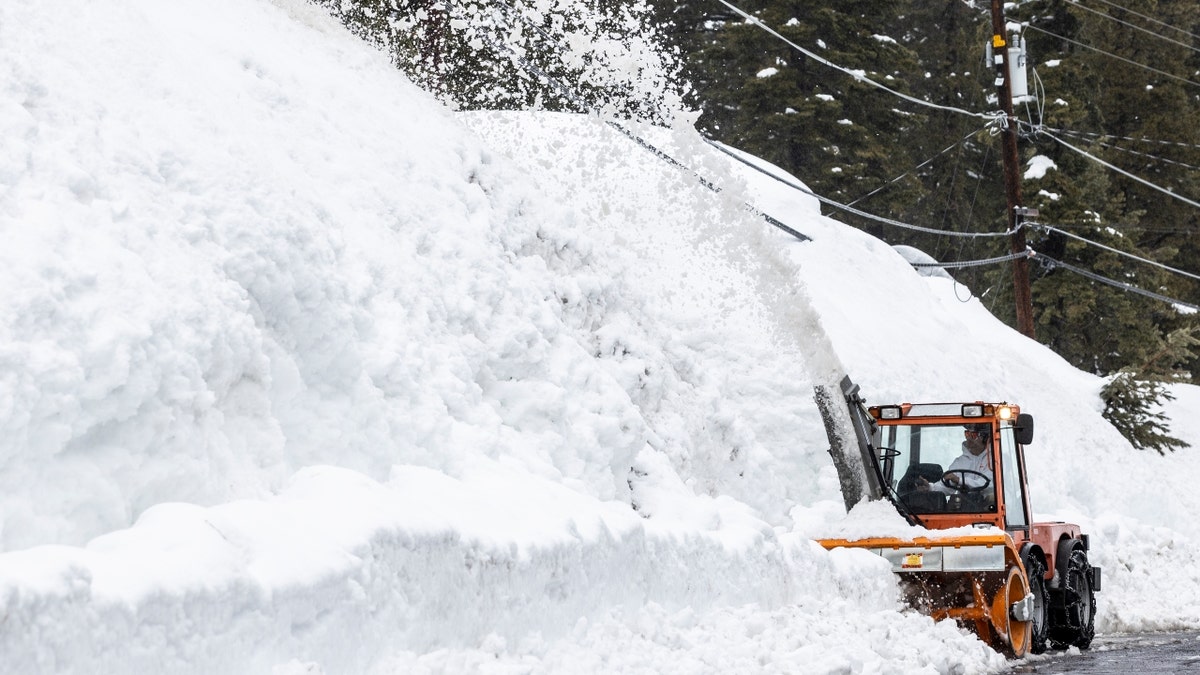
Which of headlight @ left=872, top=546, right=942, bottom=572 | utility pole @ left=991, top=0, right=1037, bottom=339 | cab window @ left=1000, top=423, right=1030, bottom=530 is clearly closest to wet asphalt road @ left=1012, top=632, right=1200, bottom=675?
headlight @ left=872, top=546, right=942, bottom=572

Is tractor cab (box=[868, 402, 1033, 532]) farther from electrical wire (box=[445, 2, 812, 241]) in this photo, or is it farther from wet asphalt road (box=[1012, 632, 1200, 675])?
electrical wire (box=[445, 2, 812, 241])

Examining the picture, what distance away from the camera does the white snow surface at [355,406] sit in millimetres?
5473

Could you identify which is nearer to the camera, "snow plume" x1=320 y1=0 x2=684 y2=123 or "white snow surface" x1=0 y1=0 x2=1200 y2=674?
"white snow surface" x1=0 y1=0 x2=1200 y2=674

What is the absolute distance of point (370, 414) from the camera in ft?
26.1

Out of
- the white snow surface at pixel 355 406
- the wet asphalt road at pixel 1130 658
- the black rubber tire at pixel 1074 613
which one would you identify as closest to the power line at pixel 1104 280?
the white snow surface at pixel 355 406

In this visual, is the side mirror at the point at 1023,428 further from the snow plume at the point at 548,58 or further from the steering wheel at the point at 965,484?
the snow plume at the point at 548,58

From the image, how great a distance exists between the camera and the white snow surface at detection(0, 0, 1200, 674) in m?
5.47

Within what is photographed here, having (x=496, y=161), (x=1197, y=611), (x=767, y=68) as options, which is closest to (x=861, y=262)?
(x=1197, y=611)

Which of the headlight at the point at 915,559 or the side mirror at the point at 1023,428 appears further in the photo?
the side mirror at the point at 1023,428

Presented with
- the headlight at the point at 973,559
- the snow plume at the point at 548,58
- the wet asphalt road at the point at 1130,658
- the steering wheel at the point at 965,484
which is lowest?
the wet asphalt road at the point at 1130,658

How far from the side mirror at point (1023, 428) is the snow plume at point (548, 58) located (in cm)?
686

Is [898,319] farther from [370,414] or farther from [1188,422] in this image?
[370,414]

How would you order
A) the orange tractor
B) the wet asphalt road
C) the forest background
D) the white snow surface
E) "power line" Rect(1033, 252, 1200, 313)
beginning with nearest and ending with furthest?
the white snow surface
the wet asphalt road
the orange tractor
the forest background
"power line" Rect(1033, 252, 1200, 313)

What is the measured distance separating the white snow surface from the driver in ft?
2.94
